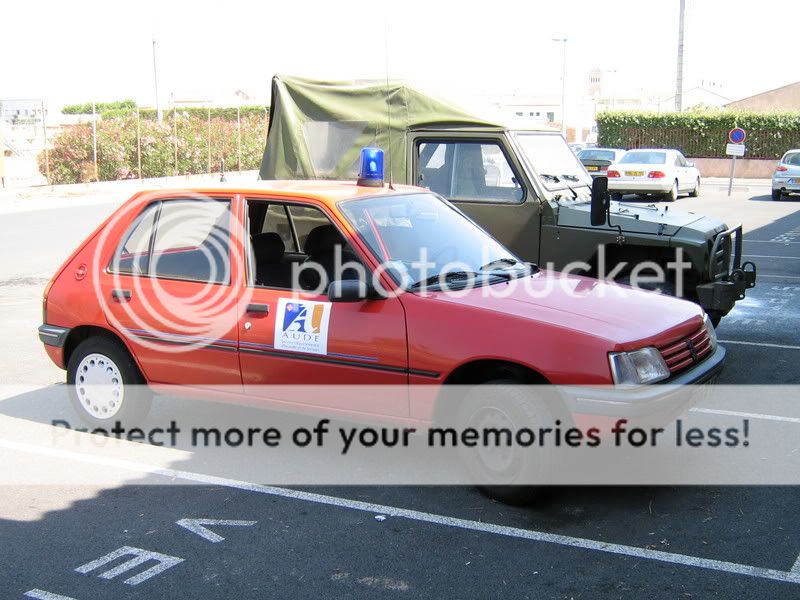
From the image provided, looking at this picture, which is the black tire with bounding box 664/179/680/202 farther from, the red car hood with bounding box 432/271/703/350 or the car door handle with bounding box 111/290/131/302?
the car door handle with bounding box 111/290/131/302

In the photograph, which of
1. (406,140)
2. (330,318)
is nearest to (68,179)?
(406,140)

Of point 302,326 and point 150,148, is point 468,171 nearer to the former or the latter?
point 302,326

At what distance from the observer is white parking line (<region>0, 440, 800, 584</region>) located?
421 cm

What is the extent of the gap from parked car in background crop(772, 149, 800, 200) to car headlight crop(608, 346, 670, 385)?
2475 cm

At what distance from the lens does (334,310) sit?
5.22 meters

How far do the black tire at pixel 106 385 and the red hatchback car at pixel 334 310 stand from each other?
0.01m

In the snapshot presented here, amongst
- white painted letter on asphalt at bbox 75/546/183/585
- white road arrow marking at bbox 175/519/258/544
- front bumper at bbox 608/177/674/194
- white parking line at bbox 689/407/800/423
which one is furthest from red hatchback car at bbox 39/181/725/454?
front bumper at bbox 608/177/674/194

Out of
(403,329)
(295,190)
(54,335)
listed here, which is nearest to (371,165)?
(295,190)

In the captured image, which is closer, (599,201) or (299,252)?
(299,252)

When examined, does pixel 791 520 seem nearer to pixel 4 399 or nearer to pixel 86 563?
pixel 86 563

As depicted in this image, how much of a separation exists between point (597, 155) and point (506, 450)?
27584 millimetres

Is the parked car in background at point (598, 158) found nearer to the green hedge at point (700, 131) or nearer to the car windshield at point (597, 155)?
the car windshield at point (597, 155)

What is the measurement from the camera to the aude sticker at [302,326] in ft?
17.2

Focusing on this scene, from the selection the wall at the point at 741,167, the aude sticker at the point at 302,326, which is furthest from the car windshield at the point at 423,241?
the wall at the point at 741,167
